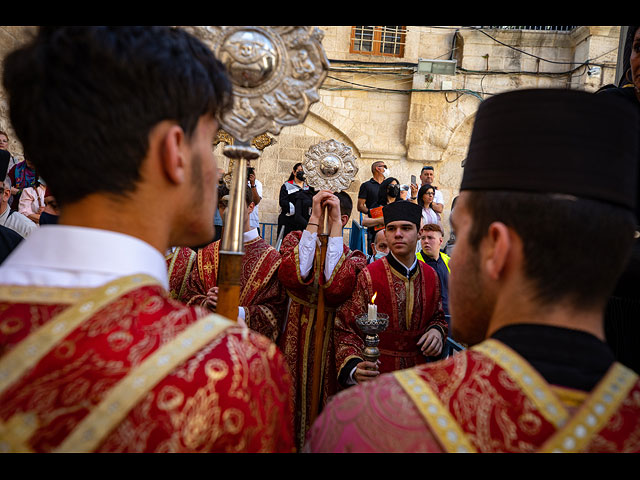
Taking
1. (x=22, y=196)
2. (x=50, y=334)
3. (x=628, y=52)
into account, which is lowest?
(x=22, y=196)

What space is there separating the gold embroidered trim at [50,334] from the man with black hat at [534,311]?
2.05ft

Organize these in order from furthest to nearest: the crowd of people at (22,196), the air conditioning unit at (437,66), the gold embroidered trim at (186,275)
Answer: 1. the air conditioning unit at (437,66)
2. the crowd of people at (22,196)
3. the gold embroidered trim at (186,275)

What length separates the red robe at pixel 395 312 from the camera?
429 centimetres

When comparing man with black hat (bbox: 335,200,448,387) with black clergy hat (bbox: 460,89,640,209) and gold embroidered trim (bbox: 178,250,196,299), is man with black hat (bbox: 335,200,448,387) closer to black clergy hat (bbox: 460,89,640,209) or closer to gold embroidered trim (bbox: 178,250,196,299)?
gold embroidered trim (bbox: 178,250,196,299)

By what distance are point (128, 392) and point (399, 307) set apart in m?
3.59

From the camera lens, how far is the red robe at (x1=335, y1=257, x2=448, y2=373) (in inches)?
169

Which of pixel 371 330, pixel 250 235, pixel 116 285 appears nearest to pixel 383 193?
pixel 250 235

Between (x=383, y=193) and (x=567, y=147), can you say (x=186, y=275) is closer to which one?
(x=567, y=147)

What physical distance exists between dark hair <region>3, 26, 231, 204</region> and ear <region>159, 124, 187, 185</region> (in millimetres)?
31

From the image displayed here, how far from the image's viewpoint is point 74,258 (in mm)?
1189

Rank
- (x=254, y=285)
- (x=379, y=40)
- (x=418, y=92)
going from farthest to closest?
(x=379, y=40), (x=418, y=92), (x=254, y=285)

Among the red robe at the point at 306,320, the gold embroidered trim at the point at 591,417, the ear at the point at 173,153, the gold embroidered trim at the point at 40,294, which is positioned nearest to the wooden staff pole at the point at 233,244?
the ear at the point at 173,153

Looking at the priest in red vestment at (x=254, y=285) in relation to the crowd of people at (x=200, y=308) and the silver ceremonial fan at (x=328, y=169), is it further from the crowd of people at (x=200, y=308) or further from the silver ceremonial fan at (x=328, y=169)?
the crowd of people at (x=200, y=308)

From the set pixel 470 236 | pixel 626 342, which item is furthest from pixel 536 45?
pixel 470 236
